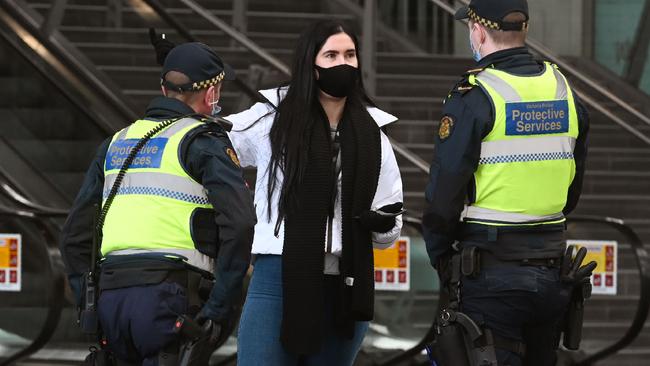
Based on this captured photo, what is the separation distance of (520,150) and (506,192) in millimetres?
136

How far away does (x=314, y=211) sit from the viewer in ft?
15.6

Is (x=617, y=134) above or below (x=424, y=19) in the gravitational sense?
below

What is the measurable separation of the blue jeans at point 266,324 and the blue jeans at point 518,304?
0.46 metres

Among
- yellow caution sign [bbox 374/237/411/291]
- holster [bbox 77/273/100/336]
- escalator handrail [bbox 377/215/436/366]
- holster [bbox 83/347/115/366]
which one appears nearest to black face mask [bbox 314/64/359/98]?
holster [bbox 77/273/100/336]

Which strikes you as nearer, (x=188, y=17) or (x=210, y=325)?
(x=210, y=325)

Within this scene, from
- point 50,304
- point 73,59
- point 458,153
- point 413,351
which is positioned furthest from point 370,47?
point 458,153

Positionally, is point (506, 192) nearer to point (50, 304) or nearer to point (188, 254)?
point (188, 254)

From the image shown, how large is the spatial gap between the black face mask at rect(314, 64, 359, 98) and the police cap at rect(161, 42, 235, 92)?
313 millimetres

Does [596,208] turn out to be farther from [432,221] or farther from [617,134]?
[432,221]

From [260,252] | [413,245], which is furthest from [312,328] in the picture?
[413,245]

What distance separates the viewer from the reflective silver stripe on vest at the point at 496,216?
479 cm

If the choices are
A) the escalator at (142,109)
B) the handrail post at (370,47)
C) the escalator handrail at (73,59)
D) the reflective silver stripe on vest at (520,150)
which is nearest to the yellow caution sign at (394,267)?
the escalator at (142,109)

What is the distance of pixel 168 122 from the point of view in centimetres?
467

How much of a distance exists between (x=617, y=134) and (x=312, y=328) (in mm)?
7668
